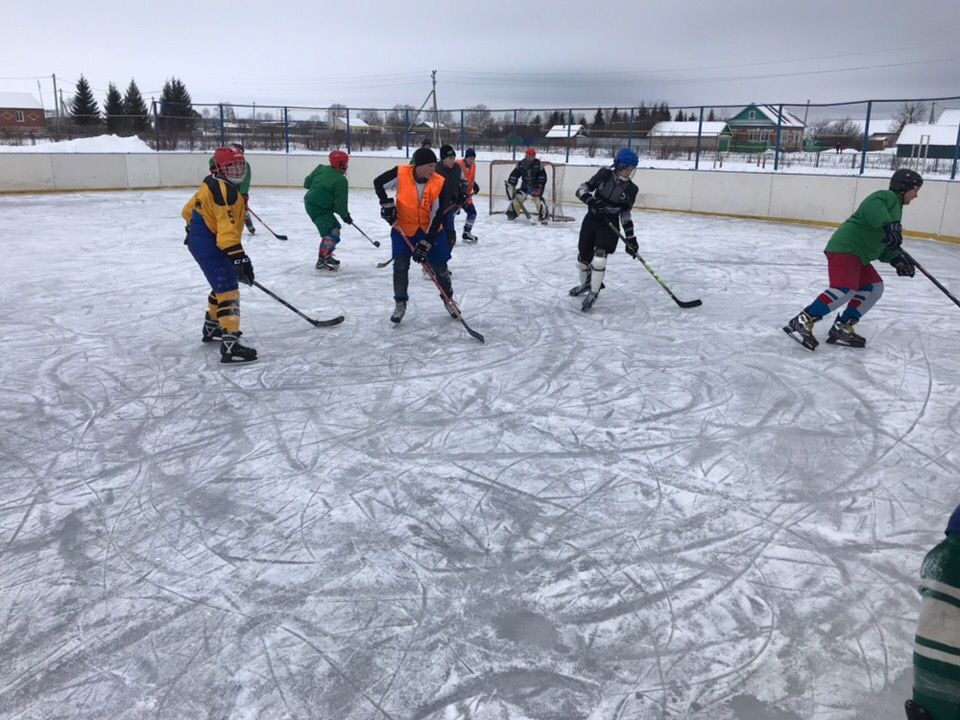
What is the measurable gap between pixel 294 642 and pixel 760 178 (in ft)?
39.7

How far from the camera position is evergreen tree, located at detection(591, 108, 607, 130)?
15.8 meters

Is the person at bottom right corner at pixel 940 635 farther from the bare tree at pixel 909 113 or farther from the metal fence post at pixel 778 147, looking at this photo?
the metal fence post at pixel 778 147

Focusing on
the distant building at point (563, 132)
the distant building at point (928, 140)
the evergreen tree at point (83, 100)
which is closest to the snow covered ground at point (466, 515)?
the distant building at point (928, 140)

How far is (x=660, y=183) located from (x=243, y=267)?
1089 cm

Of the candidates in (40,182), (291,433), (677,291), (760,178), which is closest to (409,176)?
(291,433)

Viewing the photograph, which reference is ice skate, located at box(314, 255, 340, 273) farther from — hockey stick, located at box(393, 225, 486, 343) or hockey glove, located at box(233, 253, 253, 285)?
hockey glove, located at box(233, 253, 253, 285)

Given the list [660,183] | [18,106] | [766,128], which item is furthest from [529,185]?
[18,106]

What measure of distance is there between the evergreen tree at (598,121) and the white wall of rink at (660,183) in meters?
1.74

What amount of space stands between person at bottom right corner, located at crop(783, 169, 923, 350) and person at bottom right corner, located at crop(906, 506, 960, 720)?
4050mm

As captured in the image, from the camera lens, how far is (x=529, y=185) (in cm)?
1123

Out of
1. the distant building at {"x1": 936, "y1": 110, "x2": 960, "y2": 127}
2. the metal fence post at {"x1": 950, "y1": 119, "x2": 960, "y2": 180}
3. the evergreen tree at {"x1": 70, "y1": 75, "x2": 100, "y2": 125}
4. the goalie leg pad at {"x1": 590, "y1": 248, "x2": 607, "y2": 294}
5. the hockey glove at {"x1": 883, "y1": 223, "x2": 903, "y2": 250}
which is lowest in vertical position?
the goalie leg pad at {"x1": 590, "y1": 248, "x2": 607, "y2": 294}

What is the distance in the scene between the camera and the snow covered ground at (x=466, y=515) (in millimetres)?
1887

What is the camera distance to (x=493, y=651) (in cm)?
198

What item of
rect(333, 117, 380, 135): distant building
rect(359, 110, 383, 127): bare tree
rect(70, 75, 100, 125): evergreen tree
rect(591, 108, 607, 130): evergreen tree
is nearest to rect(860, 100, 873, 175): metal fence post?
rect(591, 108, 607, 130): evergreen tree
